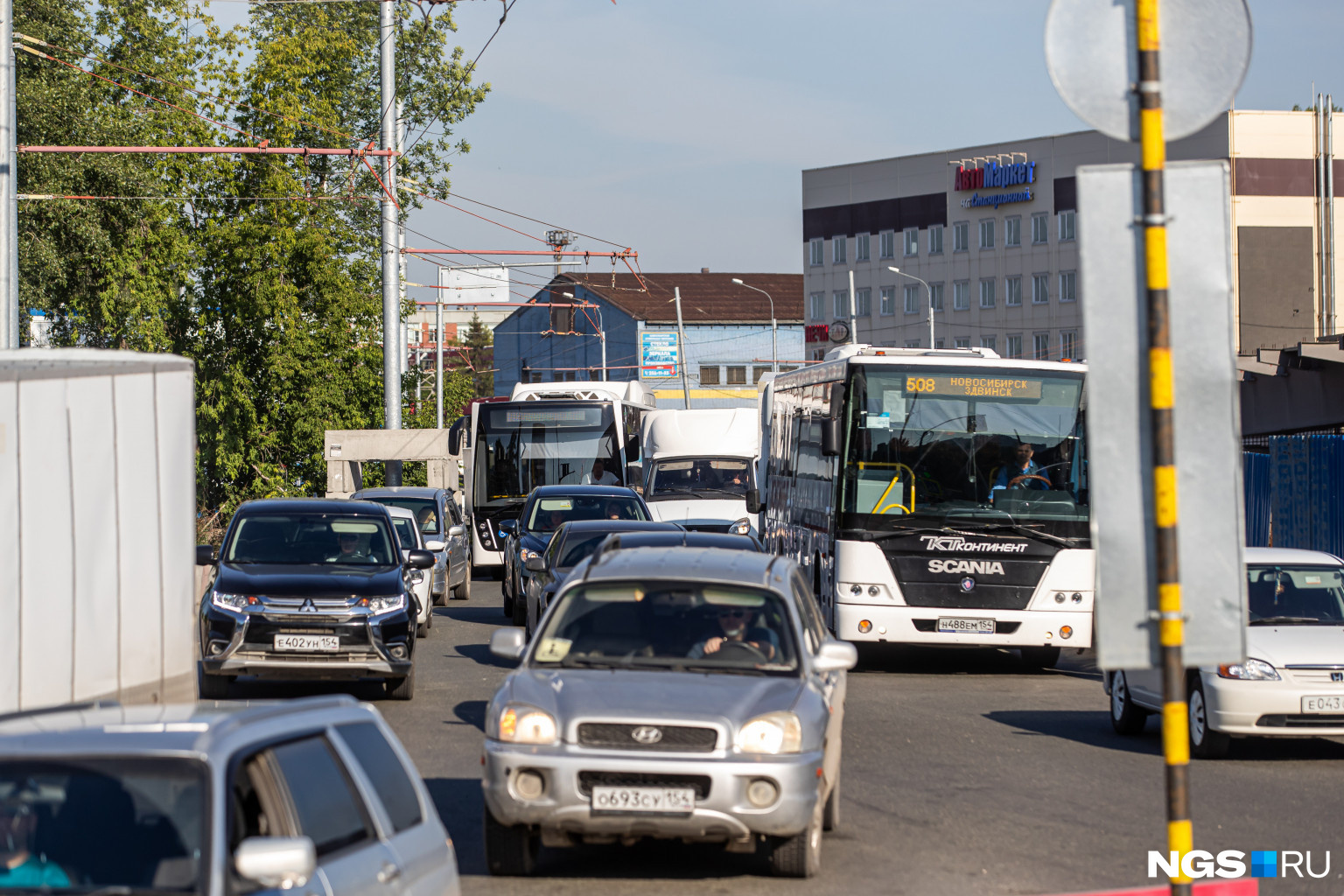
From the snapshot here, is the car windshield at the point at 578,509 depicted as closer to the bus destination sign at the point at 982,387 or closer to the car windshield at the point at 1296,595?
the bus destination sign at the point at 982,387

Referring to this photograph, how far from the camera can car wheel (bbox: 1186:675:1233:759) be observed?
12.4 m

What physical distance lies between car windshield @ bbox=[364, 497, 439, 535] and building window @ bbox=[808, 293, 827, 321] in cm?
7729

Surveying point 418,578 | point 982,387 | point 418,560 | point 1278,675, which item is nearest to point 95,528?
point 418,560

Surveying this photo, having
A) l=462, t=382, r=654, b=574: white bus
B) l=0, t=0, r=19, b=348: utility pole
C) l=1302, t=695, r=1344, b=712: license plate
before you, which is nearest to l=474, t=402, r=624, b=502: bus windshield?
l=462, t=382, r=654, b=574: white bus

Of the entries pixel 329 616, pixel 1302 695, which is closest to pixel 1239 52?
pixel 1302 695

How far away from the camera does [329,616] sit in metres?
14.5

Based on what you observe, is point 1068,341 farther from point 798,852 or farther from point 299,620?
point 798,852

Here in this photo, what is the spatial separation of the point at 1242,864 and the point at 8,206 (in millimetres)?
15054

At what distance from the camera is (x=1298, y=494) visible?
24.7 m

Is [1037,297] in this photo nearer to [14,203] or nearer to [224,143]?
[224,143]

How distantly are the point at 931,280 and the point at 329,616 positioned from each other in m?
84.4

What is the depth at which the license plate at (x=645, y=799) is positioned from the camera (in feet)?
25.1

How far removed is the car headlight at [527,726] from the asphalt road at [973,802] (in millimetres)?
710

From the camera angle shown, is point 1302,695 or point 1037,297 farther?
point 1037,297
